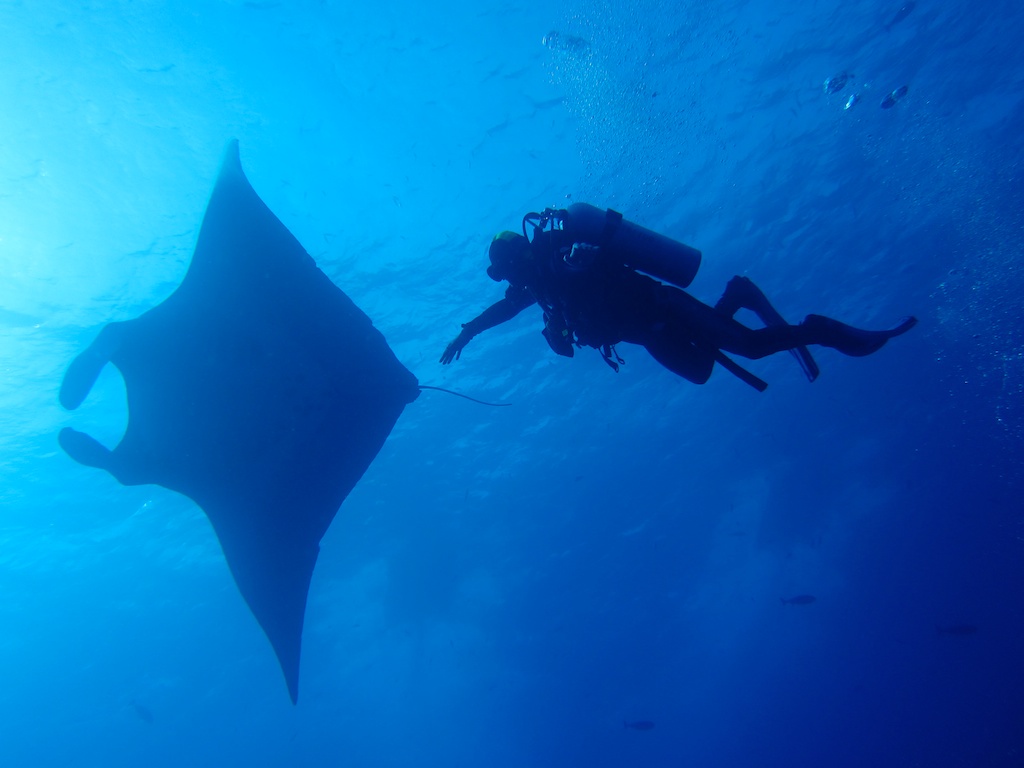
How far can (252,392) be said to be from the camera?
4.71 metres

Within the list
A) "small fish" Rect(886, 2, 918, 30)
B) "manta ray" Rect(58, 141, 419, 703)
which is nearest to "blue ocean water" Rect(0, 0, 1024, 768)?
A: "small fish" Rect(886, 2, 918, 30)

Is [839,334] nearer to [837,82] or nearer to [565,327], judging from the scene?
[565,327]

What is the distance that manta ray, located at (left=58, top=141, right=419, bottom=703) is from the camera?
14.7 feet

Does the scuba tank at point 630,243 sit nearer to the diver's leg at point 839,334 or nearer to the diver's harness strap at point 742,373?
the diver's harness strap at point 742,373

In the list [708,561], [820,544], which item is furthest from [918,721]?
[708,561]

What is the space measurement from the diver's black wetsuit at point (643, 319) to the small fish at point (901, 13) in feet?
43.1

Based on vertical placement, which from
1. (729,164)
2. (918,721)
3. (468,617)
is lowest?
(918,721)

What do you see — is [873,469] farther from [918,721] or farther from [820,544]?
[918,721]

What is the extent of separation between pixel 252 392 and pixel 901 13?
17102 millimetres

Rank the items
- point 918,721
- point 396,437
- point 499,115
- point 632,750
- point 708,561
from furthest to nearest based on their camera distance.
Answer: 1. point 632,750
2. point 918,721
3. point 708,561
4. point 396,437
5. point 499,115

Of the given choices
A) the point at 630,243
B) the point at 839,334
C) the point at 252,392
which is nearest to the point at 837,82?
the point at 839,334

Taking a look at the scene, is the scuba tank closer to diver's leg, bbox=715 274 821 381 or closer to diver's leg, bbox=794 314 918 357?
diver's leg, bbox=715 274 821 381

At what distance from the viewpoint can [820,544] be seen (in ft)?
118

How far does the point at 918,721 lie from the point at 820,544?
29887mm
